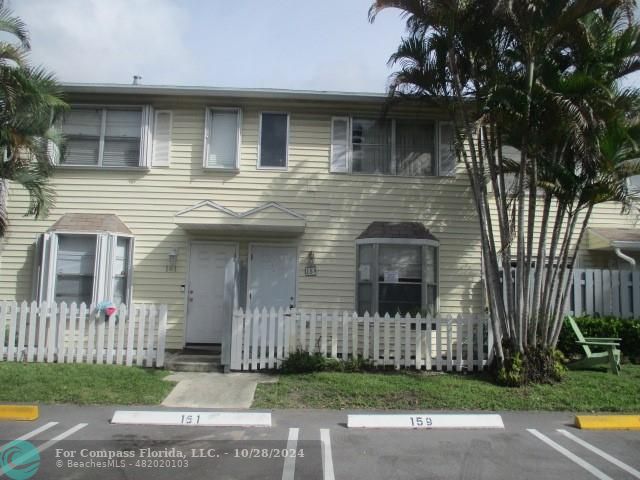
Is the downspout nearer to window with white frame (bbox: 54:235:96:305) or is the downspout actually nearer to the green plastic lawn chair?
the green plastic lawn chair

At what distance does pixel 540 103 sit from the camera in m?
8.00

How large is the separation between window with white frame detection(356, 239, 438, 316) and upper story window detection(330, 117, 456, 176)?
184cm

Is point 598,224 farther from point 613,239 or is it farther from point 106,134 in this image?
point 106,134

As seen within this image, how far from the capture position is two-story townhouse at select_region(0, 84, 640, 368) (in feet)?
35.6

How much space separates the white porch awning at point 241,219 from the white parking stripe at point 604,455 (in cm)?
606

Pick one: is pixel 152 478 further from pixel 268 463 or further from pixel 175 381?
pixel 175 381

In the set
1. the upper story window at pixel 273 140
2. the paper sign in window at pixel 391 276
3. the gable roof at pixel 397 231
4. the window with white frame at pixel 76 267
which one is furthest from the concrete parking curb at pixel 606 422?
the window with white frame at pixel 76 267

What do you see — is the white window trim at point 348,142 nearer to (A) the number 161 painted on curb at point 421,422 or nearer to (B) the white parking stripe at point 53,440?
(A) the number 161 painted on curb at point 421,422

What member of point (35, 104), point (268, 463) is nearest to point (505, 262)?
point (268, 463)

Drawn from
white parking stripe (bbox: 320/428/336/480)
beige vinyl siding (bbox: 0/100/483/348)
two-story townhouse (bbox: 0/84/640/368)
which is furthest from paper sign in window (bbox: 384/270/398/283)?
white parking stripe (bbox: 320/428/336/480)

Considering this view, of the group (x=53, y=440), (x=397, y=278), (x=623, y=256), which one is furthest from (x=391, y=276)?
(x=53, y=440)

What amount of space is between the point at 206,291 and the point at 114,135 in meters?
3.95

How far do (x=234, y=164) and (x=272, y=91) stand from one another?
1744 mm

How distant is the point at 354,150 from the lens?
11414 mm
